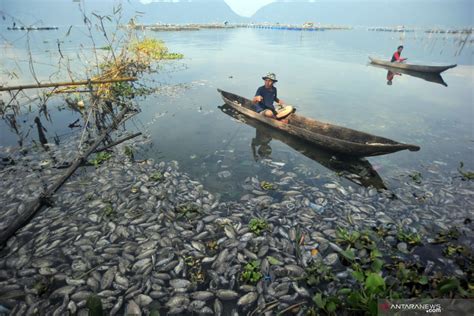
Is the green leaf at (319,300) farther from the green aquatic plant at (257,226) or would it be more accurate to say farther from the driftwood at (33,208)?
the driftwood at (33,208)

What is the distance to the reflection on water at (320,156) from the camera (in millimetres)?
8860

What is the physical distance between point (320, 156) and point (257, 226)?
5.44 metres

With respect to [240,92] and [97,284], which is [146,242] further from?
[240,92]

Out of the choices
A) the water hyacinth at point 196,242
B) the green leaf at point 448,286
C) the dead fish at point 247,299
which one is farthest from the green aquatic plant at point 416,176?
the dead fish at point 247,299

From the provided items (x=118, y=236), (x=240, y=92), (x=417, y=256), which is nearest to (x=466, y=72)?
(x=240, y=92)

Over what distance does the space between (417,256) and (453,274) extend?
647 millimetres

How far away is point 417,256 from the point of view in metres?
5.59

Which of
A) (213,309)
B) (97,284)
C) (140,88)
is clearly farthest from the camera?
(140,88)

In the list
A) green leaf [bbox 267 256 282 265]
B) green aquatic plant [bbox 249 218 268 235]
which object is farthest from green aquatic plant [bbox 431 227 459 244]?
green aquatic plant [bbox 249 218 268 235]

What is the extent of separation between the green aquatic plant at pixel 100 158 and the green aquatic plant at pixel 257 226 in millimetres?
6447

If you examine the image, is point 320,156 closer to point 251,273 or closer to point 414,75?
point 251,273

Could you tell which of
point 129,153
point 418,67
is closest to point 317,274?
point 129,153

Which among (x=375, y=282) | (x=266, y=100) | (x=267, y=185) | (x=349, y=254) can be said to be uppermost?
(x=266, y=100)

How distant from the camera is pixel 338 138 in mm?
10648
